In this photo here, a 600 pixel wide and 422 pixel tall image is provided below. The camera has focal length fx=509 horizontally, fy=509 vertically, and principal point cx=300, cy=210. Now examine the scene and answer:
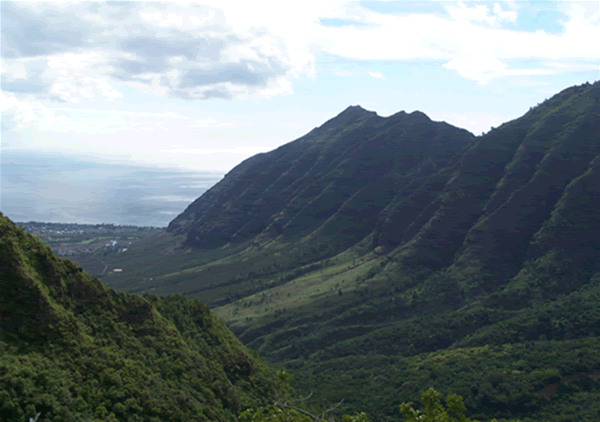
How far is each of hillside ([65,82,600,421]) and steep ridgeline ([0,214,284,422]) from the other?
40.8m

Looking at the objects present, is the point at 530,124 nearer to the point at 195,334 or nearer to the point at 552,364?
the point at 552,364

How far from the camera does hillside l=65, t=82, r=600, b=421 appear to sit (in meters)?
93.9

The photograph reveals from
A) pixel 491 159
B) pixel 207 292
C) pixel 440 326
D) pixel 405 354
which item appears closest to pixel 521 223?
pixel 491 159

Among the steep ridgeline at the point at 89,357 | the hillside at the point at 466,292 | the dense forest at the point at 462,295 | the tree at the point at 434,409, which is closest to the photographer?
the tree at the point at 434,409

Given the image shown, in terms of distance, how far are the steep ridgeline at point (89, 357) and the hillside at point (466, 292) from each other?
40.8 m

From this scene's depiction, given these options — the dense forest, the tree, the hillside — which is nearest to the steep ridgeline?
the dense forest

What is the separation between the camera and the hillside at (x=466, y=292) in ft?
308

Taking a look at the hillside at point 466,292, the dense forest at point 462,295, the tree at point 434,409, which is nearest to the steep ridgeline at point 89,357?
the dense forest at point 462,295

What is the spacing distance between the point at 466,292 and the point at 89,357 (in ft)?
390

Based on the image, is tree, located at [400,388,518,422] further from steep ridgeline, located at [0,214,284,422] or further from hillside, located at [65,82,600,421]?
hillside, located at [65,82,600,421]

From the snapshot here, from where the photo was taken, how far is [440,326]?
12675cm

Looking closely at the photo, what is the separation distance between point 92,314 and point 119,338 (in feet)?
11.9

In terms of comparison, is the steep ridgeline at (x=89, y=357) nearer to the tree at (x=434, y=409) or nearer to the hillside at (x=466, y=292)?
the tree at (x=434, y=409)

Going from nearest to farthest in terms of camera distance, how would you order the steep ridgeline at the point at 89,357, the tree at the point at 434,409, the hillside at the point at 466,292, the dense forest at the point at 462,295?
1. the tree at the point at 434,409
2. the steep ridgeline at the point at 89,357
3. the dense forest at the point at 462,295
4. the hillside at the point at 466,292
